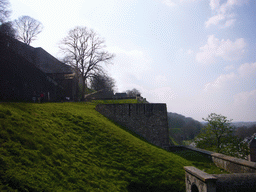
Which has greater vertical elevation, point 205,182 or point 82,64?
point 82,64

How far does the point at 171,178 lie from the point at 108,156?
369 cm

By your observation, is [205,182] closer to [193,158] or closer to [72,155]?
[72,155]

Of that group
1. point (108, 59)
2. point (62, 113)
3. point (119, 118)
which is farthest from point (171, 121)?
point (62, 113)

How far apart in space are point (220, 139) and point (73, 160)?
2114cm

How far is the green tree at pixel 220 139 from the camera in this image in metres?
21.4

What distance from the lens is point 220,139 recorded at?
74.6ft

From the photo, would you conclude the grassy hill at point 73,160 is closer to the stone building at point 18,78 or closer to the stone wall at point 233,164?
the stone wall at point 233,164

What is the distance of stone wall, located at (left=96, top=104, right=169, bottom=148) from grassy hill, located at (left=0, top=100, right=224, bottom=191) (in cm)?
623

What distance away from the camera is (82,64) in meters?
29.3

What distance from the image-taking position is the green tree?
844 inches

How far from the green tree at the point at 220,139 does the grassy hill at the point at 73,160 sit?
10.4 metres

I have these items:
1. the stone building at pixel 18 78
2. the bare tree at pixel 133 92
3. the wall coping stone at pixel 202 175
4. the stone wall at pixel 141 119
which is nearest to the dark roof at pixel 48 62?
the stone building at pixel 18 78

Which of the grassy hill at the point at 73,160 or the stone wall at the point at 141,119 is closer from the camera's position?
the grassy hill at the point at 73,160

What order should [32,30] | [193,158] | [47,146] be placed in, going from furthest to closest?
[32,30], [193,158], [47,146]
